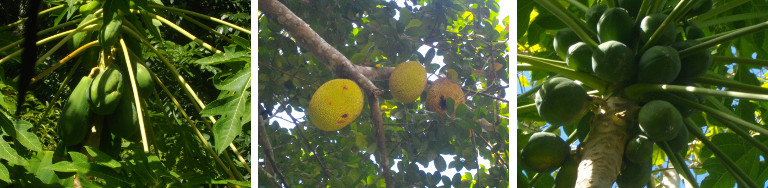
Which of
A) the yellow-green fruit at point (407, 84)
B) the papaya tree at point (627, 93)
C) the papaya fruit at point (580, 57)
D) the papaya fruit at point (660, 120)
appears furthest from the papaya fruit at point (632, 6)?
the yellow-green fruit at point (407, 84)

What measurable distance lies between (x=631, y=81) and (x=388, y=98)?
352mm

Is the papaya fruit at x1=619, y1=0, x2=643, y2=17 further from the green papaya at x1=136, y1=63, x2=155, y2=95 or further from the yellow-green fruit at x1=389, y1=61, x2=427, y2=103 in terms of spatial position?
the green papaya at x1=136, y1=63, x2=155, y2=95

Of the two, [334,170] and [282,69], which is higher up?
[282,69]

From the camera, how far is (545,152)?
104 cm

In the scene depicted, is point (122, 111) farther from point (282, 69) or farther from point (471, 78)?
point (471, 78)

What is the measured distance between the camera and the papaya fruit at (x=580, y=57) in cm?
107

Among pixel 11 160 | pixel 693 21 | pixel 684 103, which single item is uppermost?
pixel 693 21

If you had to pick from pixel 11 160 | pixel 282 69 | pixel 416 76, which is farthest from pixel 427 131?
pixel 11 160

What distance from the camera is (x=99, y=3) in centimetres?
141

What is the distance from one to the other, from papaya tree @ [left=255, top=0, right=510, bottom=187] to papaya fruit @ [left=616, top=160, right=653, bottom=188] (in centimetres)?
16

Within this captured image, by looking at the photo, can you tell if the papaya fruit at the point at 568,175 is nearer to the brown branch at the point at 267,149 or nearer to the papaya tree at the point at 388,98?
the papaya tree at the point at 388,98

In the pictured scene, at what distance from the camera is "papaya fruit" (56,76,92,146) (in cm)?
124

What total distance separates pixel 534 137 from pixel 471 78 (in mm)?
129

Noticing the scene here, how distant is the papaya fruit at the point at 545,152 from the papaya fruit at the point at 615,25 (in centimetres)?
17
